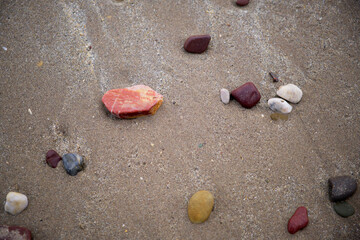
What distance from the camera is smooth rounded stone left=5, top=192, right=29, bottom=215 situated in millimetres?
1346

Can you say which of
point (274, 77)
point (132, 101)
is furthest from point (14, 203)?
point (274, 77)

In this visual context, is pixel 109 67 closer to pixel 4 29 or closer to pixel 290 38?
pixel 4 29

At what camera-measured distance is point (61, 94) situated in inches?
65.0

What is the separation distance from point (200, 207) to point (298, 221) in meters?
0.54

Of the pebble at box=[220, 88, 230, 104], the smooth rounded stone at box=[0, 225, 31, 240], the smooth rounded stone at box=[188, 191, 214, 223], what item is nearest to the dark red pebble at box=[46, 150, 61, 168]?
the smooth rounded stone at box=[0, 225, 31, 240]

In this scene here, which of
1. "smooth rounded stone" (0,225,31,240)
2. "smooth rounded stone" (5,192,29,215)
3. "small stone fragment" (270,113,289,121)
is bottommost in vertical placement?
"small stone fragment" (270,113,289,121)

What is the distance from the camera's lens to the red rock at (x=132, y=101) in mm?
1535

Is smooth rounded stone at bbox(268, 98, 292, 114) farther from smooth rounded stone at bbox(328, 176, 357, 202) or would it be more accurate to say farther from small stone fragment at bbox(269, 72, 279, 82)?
smooth rounded stone at bbox(328, 176, 357, 202)

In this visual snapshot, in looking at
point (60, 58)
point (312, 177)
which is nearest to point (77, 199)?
point (60, 58)

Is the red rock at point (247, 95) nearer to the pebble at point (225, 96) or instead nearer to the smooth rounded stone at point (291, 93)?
the pebble at point (225, 96)

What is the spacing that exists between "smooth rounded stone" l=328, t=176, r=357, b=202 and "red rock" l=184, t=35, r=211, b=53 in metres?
1.16

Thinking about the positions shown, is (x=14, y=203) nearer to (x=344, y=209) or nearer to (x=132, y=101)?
(x=132, y=101)

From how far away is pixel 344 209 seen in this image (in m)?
1.46

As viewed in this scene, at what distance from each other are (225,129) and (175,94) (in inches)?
15.4
